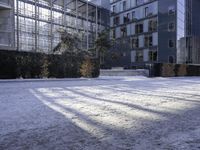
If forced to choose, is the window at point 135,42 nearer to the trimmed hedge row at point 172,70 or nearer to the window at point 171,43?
the window at point 171,43

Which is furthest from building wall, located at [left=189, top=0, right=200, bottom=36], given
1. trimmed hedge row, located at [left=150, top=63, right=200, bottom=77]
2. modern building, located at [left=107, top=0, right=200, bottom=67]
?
trimmed hedge row, located at [left=150, top=63, right=200, bottom=77]

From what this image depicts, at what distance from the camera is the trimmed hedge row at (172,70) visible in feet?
93.9

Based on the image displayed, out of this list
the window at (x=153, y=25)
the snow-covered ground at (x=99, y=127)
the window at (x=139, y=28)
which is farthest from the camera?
the window at (x=139, y=28)

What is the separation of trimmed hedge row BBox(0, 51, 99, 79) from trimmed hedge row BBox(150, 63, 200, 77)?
31.8ft

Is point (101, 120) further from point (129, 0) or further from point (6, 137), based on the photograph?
point (129, 0)

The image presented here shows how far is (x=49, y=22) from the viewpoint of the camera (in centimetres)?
4312

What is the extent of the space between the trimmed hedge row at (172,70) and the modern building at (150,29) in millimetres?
12616

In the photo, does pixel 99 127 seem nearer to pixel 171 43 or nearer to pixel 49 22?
pixel 49 22

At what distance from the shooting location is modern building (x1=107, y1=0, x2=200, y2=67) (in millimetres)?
46750

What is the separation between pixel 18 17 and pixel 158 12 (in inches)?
925

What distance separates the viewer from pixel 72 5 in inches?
1943

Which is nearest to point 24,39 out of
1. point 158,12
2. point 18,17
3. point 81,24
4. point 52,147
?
point 18,17

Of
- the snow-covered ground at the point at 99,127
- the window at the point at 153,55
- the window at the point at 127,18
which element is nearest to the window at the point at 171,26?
the window at the point at 153,55

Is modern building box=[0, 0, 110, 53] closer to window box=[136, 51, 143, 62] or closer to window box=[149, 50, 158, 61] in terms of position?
window box=[136, 51, 143, 62]
